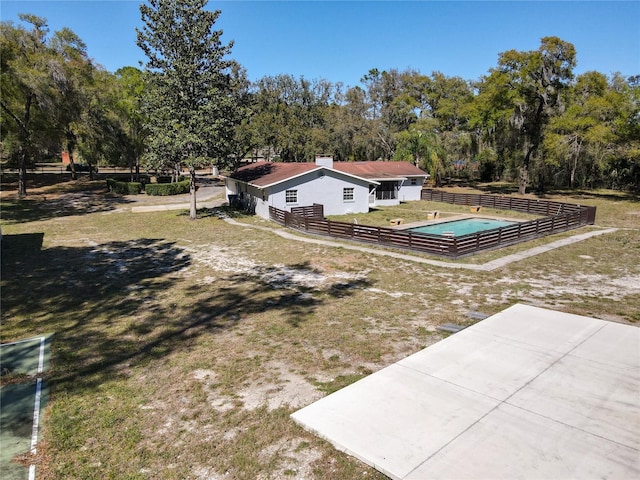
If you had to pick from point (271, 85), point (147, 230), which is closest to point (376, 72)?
point (271, 85)

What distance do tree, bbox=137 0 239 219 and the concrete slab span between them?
21723 mm

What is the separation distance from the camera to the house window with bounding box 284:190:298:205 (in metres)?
29.1

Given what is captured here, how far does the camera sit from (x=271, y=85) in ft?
224

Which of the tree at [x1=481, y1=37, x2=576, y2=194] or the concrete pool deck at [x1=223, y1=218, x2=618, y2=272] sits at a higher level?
the tree at [x1=481, y1=37, x2=576, y2=194]

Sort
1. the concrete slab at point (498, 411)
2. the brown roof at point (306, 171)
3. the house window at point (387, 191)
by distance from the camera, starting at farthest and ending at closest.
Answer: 1. the house window at point (387, 191)
2. the brown roof at point (306, 171)
3. the concrete slab at point (498, 411)

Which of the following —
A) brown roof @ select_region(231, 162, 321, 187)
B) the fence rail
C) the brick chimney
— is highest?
the brick chimney

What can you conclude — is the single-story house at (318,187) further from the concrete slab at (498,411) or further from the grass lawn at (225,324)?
the concrete slab at (498,411)

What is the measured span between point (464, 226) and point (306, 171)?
12.2 meters

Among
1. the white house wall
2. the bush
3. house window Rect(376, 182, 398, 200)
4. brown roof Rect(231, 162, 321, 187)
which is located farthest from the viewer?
the bush

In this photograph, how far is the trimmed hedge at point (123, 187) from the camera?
42.2 metres

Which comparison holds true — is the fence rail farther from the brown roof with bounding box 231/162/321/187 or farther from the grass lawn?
the brown roof with bounding box 231/162/321/187

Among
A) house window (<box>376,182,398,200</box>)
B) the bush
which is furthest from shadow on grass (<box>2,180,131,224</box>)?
house window (<box>376,182,398,200</box>)

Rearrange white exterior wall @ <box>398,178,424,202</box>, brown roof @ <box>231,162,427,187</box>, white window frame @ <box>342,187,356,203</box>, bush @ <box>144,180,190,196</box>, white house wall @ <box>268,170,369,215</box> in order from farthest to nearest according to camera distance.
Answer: bush @ <box>144,180,190,196</box> → white exterior wall @ <box>398,178,424,202</box> → white window frame @ <box>342,187,356,203</box> → brown roof @ <box>231,162,427,187</box> → white house wall @ <box>268,170,369,215</box>

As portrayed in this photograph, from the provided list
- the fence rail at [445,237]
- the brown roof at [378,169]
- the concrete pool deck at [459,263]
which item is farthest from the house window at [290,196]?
the brown roof at [378,169]
